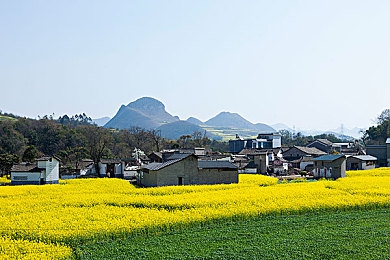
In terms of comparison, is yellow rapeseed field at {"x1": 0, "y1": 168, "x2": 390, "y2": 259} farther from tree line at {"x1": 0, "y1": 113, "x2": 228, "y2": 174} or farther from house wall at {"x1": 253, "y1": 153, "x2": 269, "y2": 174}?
tree line at {"x1": 0, "y1": 113, "x2": 228, "y2": 174}

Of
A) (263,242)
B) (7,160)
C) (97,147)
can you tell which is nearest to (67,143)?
(97,147)

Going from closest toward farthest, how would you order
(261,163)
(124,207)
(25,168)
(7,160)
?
(124,207)
(25,168)
(7,160)
(261,163)

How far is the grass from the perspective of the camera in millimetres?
16312

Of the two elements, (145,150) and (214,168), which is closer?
(214,168)

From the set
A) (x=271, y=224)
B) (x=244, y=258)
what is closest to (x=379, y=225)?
(x=271, y=224)

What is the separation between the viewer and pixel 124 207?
25.2 m

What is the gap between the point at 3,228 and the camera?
19.5 m

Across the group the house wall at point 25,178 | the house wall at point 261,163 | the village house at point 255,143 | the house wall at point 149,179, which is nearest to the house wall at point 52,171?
the house wall at point 25,178

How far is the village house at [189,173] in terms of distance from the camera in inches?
1463

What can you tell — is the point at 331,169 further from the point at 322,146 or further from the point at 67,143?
the point at 67,143

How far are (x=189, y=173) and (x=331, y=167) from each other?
16.5 metres

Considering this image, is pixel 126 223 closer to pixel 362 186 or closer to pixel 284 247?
pixel 284 247

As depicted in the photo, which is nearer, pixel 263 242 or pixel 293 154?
pixel 263 242

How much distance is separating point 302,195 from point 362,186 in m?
7.60
